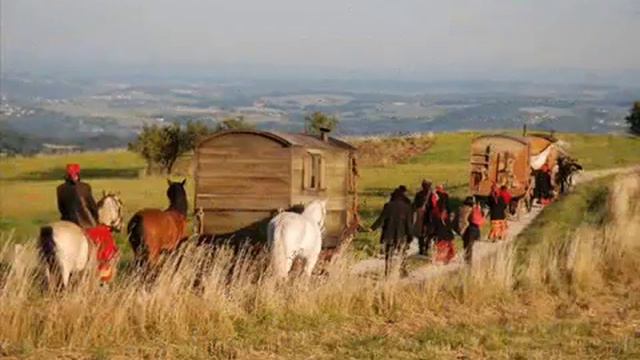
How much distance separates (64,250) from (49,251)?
21 centimetres

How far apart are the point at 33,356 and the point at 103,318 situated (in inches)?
45.9

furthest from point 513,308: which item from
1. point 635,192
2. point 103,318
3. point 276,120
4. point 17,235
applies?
point 276,120

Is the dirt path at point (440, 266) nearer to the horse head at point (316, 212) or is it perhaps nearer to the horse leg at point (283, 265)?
the horse head at point (316, 212)

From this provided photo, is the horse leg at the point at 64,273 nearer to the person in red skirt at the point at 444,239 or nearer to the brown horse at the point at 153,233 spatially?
the brown horse at the point at 153,233

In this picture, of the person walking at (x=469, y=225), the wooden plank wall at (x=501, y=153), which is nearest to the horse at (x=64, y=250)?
the person walking at (x=469, y=225)

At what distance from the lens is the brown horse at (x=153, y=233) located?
15.5 metres

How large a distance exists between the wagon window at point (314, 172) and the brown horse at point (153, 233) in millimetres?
3816

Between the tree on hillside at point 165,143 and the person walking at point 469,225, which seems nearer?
the person walking at point 469,225

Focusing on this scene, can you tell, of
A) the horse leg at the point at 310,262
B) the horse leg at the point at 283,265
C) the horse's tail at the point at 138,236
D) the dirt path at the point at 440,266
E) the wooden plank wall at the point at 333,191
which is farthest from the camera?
the wooden plank wall at the point at 333,191

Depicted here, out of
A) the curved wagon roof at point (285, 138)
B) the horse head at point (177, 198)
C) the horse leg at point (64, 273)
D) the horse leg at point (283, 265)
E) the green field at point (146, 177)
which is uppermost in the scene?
the curved wagon roof at point (285, 138)

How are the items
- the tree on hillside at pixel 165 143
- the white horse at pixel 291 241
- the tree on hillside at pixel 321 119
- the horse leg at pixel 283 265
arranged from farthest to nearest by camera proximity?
the tree on hillside at pixel 321 119 → the tree on hillside at pixel 165 143 → the white horse at pixel 291 241 → the horse leg at pixel 283 265

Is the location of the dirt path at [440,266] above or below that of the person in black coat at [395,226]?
below

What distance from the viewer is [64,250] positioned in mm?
13195

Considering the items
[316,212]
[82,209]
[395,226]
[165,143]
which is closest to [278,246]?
[316,212]
